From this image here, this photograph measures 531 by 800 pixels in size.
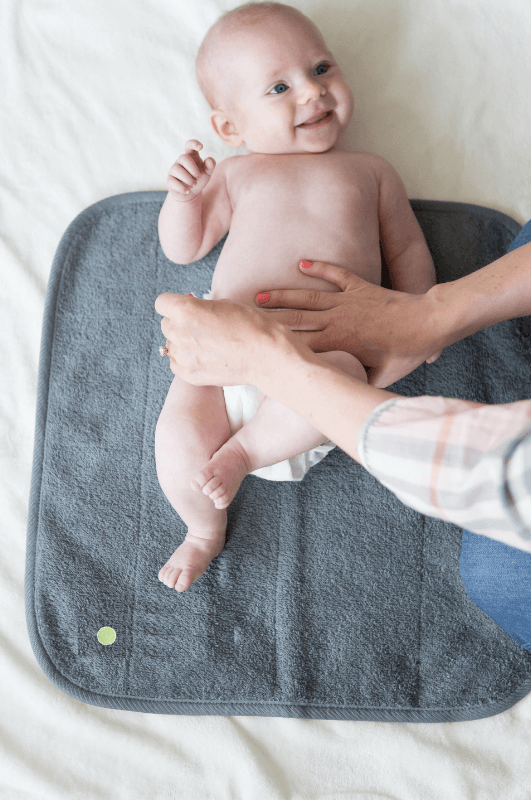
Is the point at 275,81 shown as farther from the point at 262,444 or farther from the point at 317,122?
the point at 262,444

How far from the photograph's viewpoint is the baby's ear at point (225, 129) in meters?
1.20

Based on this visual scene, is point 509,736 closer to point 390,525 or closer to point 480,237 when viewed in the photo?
point 390,525

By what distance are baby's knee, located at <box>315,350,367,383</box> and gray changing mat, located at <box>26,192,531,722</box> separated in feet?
0.90

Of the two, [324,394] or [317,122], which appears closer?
[324,394]

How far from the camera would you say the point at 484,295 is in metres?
1.00

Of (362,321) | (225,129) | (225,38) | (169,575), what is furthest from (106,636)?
(225,38)

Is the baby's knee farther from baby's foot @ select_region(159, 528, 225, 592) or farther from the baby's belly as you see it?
baby's foot @ select_region(159, 528, 225, 592)

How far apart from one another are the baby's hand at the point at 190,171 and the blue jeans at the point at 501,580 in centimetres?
62

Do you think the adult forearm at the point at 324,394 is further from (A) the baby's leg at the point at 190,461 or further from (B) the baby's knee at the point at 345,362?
(A) the baby's leg at the point at 190,461

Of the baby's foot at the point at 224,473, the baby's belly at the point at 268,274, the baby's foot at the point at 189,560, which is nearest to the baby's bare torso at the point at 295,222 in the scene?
the baby's belly at the point at 268,274

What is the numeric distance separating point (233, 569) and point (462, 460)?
67 centimetres

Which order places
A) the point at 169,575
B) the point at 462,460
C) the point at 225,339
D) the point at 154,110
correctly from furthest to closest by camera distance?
the point at 154,110 < the point at 169,575 < the point at 225,339 < the point at 462,460

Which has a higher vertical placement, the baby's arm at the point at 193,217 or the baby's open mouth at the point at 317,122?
the baby's open mouth at the point at 317,122

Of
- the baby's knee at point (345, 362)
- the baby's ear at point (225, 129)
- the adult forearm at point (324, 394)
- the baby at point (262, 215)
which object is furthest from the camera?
the baby's ear at point (225, 129)
